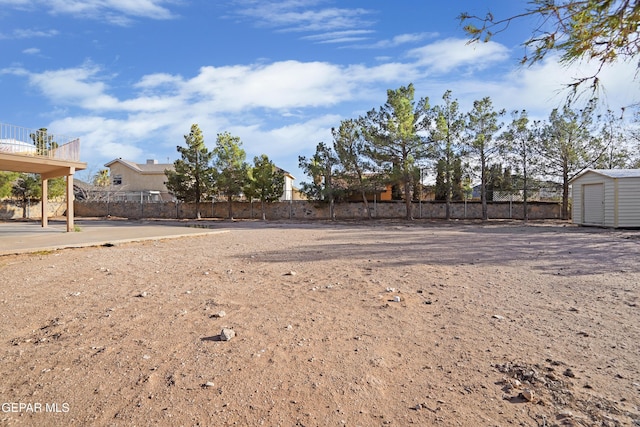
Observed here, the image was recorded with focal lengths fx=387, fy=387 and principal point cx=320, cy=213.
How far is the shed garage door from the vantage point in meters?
18.3

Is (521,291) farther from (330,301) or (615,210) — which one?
(615,210)

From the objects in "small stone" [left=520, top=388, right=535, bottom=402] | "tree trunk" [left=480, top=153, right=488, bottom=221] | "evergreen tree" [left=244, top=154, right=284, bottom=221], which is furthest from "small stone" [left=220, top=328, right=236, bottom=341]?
"evergreen tree" [left=244, top=154, right=284, bottom=221]

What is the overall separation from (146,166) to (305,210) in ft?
80.0

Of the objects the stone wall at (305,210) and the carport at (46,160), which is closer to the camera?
the carport at (46,160)

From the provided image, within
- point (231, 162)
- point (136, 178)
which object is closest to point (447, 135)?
point (231, 162)

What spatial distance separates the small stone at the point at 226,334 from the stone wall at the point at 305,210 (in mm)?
25016

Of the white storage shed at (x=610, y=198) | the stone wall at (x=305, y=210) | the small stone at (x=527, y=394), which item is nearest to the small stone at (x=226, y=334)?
the small stone at (x=527, y=394)

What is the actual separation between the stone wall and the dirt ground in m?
22.1

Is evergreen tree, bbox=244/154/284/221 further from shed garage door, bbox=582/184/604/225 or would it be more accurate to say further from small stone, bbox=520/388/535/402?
small stone, bbox=520/388/535/402

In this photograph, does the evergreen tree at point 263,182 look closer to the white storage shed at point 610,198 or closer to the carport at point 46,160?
the carport at point 46,160

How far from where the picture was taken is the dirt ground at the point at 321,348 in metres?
2.38

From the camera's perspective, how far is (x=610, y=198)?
17547 millimetres

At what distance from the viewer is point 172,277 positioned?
5996 mm

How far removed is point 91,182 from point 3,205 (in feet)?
50.6
